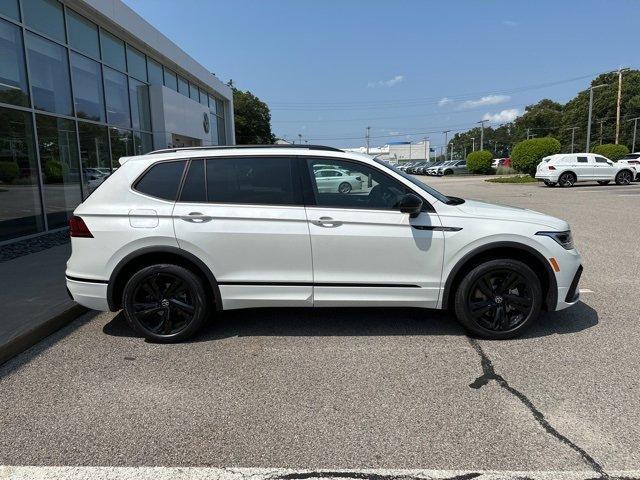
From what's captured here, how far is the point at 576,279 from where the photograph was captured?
4250 millimetres

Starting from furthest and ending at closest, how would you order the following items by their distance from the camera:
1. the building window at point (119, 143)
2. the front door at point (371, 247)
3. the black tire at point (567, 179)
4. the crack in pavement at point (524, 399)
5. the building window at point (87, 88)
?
the black tire at point (567, 179) < the building window at point (119, 143) < the building window at point (87, 88) < the front door at point (371, 247) < the crack in pavement at point (524, 399)

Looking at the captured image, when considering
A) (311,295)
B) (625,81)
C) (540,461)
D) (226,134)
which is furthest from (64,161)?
(625,81)

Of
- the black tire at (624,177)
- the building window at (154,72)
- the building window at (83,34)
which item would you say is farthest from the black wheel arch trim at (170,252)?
the black tire at (624,177)

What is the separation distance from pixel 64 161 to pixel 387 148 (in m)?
90.4

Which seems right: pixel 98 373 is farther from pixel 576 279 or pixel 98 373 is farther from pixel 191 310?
pixel 576 279

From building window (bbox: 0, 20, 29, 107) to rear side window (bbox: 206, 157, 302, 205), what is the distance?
23.7ft

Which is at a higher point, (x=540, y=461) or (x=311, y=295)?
(x=311, y=295)

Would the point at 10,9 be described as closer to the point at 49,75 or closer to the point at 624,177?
the point at 49,75

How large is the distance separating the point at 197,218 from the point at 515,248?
9.42ft

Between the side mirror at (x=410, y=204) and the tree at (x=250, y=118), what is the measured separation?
53151 mm

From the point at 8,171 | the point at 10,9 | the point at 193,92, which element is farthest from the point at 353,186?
the point at 193,92

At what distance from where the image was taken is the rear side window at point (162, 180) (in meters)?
4.26

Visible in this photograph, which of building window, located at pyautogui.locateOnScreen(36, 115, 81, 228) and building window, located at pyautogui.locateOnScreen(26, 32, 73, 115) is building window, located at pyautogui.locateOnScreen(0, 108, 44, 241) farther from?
building window, located at pyautogui.locateOnScreen(26, 32, 73, 115)

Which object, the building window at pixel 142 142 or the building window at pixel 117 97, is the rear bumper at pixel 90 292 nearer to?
the building window at pixel 117 97
